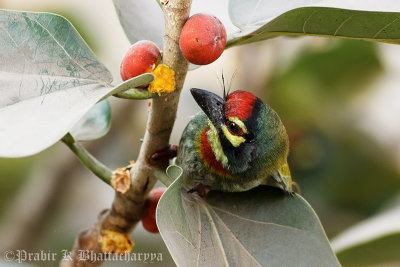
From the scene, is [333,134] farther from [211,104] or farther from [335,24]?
[335,24]

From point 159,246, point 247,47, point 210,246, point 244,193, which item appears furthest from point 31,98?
point 247,47

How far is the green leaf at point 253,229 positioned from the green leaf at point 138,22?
1.43ft

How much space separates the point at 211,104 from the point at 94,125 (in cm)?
36

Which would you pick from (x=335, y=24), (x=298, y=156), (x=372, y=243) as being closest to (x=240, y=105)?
(x=335, y=24)

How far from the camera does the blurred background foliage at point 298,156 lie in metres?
2.63

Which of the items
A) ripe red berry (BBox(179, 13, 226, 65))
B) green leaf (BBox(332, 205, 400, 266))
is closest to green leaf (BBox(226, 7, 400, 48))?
ripe red berry (BBox(179, 13, 226, 65))

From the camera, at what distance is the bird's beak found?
1623 millimetres

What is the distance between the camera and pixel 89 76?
4.05 feet

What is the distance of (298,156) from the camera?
2.82 metres

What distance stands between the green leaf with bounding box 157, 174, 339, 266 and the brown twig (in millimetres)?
125

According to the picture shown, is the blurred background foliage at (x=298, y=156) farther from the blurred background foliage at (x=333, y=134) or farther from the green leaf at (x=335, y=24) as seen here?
the green leaf at (x=335, y=24)

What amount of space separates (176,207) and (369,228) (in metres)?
1.05

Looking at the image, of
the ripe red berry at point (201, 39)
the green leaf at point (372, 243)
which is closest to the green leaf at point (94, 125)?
the ripe red berry at point (201, 39)

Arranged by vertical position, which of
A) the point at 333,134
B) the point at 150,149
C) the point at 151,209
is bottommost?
the point at 333,134
